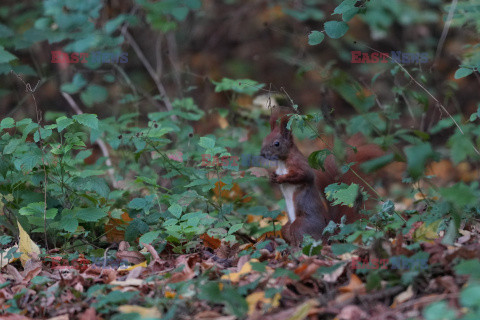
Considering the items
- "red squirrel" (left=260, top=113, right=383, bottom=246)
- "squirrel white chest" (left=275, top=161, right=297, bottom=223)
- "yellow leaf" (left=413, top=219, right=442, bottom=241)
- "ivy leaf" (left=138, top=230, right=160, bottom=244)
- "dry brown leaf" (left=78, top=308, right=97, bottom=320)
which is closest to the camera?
"dry brown leaf" (left=78, top=308, right=97, bottom=320)

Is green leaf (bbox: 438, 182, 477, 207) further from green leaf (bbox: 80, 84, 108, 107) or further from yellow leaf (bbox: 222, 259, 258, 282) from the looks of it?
green leaf (bbox: 80, 84, 108, 107)

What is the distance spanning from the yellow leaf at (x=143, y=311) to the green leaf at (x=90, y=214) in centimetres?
106

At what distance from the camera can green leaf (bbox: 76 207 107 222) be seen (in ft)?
10.1

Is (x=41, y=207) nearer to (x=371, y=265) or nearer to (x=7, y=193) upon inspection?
(x=7, y=193)

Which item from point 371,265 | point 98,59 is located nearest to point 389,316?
point 371,265

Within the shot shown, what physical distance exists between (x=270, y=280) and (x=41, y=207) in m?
1.49

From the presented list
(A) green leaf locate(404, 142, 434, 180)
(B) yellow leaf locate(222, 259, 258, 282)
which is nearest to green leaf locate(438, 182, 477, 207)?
(A) green leaf locate(404, 142, 434, 180)

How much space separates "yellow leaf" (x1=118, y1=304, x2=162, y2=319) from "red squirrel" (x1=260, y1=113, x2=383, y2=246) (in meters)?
1.53

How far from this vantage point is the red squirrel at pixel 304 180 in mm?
3561

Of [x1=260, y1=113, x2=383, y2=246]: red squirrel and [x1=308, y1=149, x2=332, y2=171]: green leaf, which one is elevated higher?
[x1=308, y1=149, x2=332, y2=171]: green leaf

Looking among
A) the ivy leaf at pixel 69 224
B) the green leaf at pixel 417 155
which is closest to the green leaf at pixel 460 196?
the green leaf at pixel 417 155

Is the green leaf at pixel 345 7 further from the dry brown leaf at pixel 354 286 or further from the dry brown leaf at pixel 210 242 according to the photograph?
the dry brown leaf at pixel 210 242

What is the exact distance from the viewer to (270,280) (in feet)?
7.53

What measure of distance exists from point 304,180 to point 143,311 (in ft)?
5.91
